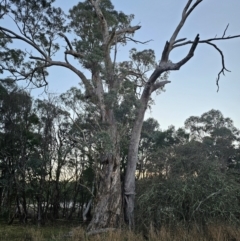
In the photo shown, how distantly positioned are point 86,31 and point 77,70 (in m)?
2.33

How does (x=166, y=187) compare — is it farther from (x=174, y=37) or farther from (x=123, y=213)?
(x=174, y=37)

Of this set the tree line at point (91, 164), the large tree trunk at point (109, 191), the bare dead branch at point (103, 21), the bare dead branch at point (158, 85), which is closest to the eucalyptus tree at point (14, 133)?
the tree line at point (91, 164)

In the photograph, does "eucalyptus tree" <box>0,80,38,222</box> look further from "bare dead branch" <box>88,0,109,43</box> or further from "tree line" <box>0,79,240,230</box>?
"bare dead branch" <box>88,0,109,43</box>

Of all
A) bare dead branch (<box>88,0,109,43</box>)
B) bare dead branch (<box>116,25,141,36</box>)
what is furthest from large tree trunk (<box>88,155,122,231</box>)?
bare dead branch (<box>116,25,141,36</box>)

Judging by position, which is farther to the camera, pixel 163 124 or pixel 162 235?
pixel 163 124

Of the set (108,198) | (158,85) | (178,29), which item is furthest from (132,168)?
(178,29)

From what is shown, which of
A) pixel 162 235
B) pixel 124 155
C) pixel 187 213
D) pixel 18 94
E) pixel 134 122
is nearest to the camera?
pixel 162 235

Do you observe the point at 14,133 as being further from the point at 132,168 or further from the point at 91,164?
the point at 132,168

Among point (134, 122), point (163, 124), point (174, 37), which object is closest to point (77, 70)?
point (134, 122)

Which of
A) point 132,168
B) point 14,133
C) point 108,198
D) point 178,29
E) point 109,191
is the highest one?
point 178,29

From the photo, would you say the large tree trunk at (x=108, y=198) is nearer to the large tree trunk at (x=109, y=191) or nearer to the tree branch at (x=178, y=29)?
the large tree trunk at (x=109, y=191)

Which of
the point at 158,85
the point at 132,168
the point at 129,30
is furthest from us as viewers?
the point at 129,30

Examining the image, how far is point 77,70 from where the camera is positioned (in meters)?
13.5

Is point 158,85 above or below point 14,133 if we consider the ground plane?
above
